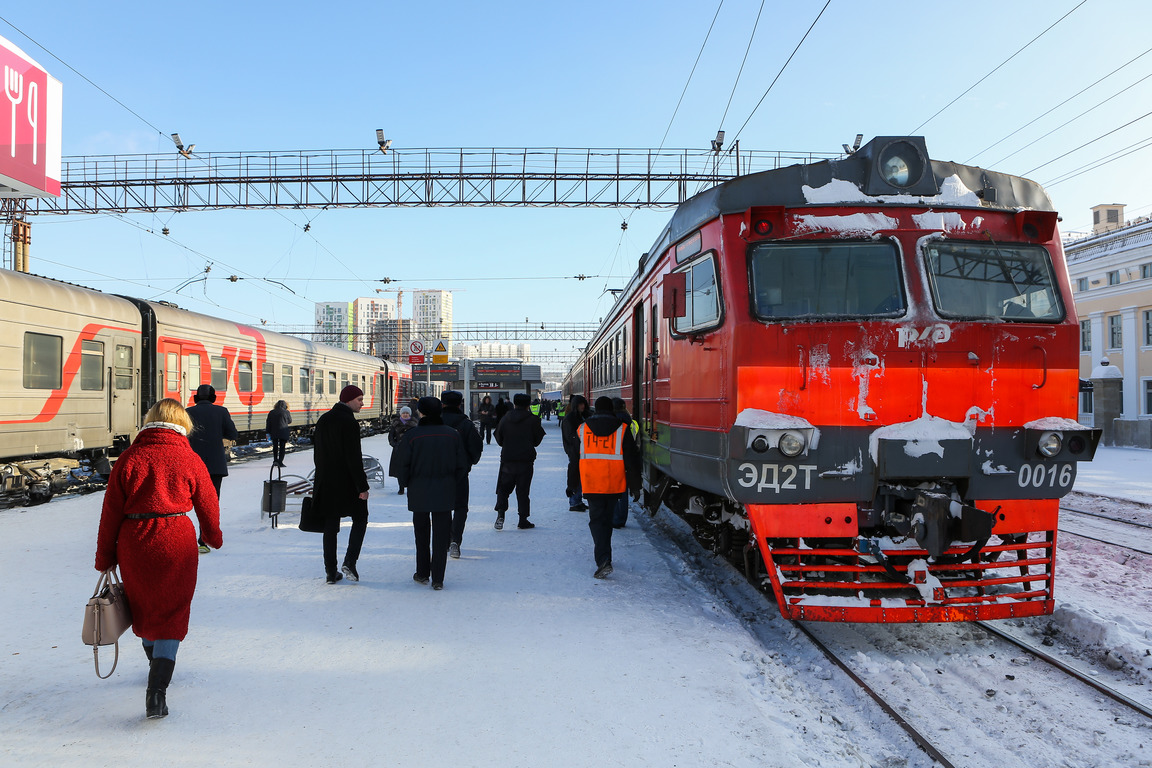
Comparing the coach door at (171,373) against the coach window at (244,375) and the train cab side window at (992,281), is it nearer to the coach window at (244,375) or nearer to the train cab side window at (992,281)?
the coach window at (244,375)

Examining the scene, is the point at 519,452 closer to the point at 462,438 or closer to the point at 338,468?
the point at 462,438

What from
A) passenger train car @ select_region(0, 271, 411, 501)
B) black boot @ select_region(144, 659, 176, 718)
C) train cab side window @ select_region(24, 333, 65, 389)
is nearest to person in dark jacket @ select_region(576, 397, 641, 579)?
black boot @ select_region(144, 659, 176, 718)

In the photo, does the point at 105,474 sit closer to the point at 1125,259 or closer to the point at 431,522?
the point at 431,522

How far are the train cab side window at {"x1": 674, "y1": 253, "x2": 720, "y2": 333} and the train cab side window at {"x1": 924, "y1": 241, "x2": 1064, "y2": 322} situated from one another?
1.50 metres

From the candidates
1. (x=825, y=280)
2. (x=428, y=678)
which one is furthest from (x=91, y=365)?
(x=825, y=280)

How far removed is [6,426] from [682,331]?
9.58 metres

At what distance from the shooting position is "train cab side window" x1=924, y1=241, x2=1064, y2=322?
199 inches

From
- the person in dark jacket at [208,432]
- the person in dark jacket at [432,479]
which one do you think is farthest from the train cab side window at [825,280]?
the person in dark jacket at [208,432]

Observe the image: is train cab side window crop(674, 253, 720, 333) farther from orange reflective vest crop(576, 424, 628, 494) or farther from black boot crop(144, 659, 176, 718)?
black boot crop(144, 659, 176, 718)

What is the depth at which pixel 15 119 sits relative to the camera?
13.4 meters

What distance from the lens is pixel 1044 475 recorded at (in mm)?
4914

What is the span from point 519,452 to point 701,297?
13.0 feet

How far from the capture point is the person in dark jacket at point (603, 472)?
6410 millimetres

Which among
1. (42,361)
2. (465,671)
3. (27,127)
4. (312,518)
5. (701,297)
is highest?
(27,127)
